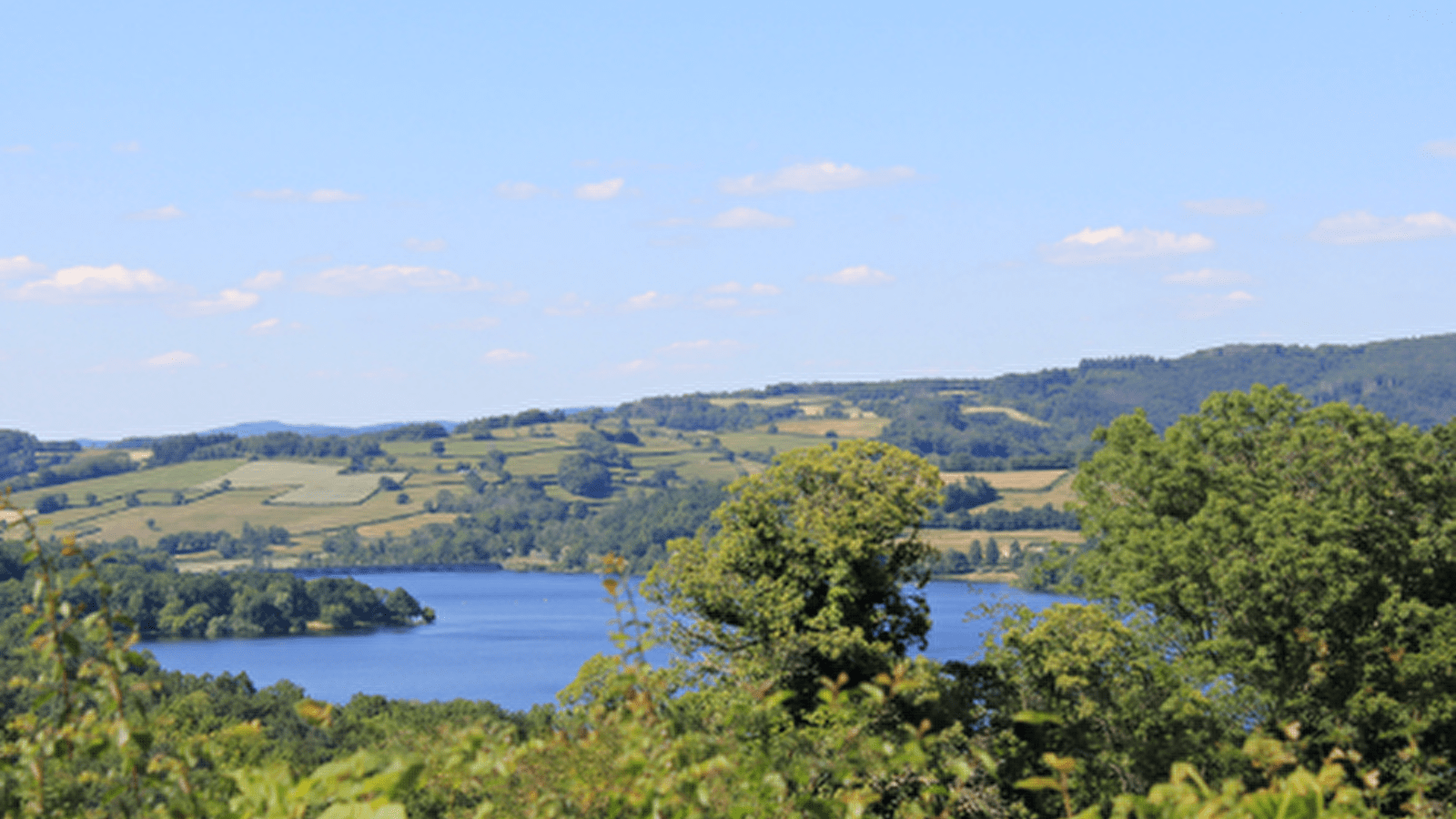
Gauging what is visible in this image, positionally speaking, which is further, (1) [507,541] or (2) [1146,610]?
(1) [507,541]

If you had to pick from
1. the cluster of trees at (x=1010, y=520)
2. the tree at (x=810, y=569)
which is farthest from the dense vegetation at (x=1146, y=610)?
the cluster of trees at (x=1010, y=520)

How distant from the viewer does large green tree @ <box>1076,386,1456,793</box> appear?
1839 centimetres

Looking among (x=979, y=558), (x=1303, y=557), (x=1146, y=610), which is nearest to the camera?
(x=1303, y=557)

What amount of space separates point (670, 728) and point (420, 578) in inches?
7019

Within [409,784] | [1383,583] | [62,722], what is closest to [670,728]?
[409,784]

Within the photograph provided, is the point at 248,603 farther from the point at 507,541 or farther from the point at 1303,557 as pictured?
the point at 1303,557

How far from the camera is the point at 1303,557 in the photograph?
61.7 ft

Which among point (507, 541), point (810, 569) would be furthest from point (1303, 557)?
point (507, 541)

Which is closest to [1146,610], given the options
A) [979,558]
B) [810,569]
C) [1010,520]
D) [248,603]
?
[810,569]

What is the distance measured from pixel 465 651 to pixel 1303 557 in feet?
311

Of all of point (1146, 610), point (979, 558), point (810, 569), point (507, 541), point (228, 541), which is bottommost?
point (979, 558)

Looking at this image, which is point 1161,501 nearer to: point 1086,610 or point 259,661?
point 1086,610

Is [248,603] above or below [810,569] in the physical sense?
below

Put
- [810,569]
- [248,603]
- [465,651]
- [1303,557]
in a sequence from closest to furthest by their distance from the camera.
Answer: [1303,557] < [810,569] < [465,651] < [248,603]
